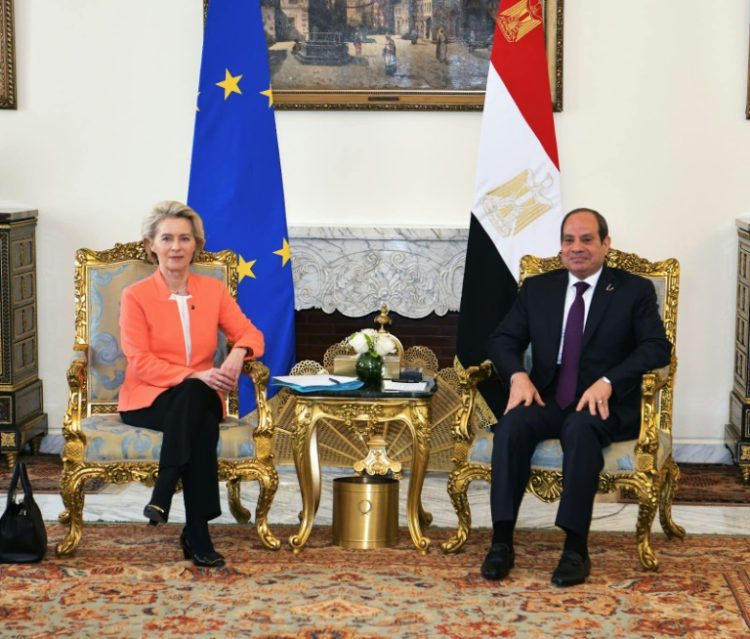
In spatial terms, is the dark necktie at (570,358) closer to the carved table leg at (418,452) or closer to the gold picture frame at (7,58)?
the carved table leg at (418,452)

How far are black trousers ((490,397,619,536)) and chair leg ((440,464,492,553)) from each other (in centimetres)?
14

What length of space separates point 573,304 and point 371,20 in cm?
224

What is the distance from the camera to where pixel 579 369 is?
461 centimetres

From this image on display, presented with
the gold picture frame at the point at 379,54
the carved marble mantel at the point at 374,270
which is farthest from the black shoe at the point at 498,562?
the gold picture frame at the point at 379,54

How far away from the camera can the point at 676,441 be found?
6.38m

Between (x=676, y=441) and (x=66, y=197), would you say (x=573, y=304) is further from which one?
(x=66, y=197)

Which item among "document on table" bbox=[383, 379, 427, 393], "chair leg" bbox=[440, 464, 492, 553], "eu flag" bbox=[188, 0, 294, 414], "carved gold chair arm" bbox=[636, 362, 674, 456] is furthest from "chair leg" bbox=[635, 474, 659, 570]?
"eu flag" bbox=[188, 0, 294, 414]

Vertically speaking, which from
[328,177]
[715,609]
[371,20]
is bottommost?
[715,609]

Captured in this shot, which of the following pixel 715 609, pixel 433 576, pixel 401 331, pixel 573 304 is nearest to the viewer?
A: pixel 715 609

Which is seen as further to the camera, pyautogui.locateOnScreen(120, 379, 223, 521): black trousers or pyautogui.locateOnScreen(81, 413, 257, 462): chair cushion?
pyautogui.locateOnScreen(81, 413, 257, 462): chair cushion

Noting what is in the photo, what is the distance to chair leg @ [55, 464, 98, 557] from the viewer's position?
14.8 ft

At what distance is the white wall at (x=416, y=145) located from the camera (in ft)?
20.2

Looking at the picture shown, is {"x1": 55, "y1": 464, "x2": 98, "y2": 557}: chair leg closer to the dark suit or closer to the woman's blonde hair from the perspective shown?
the woman's blonde hair

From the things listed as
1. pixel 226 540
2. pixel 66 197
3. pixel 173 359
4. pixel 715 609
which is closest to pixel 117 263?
pixel 173 359
